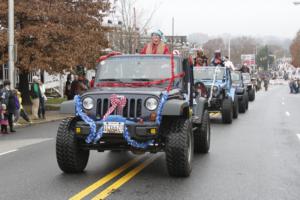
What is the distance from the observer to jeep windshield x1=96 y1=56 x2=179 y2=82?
30.3 feet

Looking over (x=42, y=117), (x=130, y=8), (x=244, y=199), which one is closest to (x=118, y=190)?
(x=244, y=199)

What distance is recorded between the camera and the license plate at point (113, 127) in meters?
7.91

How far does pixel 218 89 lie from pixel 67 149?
1056 centimetres

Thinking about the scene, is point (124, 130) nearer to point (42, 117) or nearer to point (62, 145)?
point (62, 145)

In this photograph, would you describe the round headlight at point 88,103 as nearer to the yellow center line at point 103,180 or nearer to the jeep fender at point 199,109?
the yellow center line at point 103,180

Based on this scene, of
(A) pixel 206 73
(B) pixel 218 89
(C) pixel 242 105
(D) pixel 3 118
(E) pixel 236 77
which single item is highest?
(A) pixel 206 73

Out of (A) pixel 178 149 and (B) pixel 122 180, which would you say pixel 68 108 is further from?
(A) pixel 178 149

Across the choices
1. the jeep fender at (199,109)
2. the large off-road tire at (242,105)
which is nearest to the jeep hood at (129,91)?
the jeep fender at (199,109)

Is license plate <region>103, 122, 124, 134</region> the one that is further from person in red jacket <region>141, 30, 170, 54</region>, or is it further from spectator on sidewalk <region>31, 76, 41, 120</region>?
spectator on sidewalk <region>31, 76, 41, 120</region>

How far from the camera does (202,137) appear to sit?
1084cm

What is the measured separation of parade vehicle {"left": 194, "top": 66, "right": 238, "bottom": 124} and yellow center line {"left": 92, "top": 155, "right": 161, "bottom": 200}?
7.90m

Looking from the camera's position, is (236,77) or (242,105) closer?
(242,105)

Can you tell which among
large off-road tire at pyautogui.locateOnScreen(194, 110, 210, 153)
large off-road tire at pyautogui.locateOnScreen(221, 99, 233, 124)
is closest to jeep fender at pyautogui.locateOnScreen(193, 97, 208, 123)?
large off-road tire at pyautogui.locateOnScreen(194, 110, 210, 153)

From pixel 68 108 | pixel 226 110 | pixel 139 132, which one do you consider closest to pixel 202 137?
pixel 139 132
